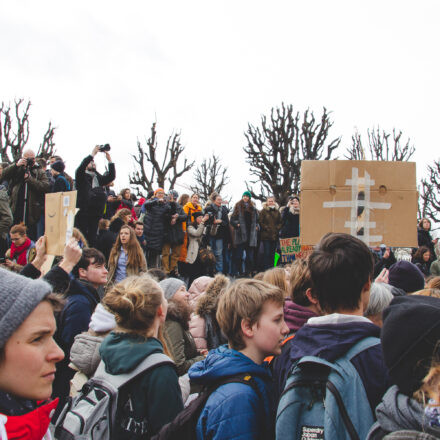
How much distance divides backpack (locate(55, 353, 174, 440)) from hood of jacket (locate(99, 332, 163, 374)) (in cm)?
3

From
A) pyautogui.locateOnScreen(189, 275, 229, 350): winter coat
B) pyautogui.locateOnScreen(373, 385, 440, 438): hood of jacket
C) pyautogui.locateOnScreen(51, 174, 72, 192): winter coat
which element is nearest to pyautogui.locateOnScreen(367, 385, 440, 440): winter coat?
pyautogui.locateOnScreen(373, 385, 440, 438): hood of jacket

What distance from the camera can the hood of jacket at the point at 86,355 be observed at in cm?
261

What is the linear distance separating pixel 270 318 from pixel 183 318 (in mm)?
Answer: 1585

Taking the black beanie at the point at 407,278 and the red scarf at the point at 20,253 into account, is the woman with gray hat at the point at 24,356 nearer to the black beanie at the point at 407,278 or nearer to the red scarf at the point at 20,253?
the black beanie at the point at 407,278

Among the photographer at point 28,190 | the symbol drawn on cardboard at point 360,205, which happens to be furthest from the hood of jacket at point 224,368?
the photographer at point 28,190

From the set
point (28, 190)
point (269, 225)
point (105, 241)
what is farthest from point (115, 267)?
point (269, 225)

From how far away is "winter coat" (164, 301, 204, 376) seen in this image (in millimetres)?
3426

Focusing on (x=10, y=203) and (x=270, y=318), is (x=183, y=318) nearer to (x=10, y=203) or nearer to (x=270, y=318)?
(x=270, y=318)

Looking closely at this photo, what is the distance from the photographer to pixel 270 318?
2.12 meters

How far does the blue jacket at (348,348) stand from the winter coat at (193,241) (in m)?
7.60

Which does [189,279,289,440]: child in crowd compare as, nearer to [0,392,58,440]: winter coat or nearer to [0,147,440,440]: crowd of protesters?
[0,147,440,440]: crowd of protesters

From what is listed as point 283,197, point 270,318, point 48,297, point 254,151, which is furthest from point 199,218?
point 254,151

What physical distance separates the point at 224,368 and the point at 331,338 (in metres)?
0.50

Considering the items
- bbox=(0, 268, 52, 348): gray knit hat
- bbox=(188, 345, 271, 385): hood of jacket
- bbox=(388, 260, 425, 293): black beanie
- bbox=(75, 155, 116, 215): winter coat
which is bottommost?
bbox=(188, 345, 271, 385): hood of jacket
